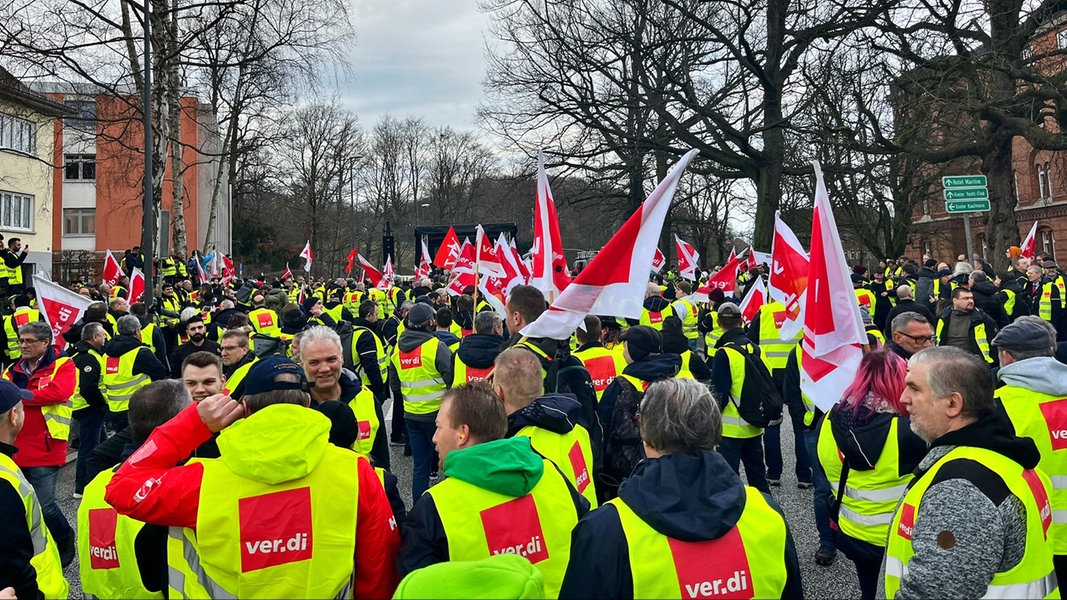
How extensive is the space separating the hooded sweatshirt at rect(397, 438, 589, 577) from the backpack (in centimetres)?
416

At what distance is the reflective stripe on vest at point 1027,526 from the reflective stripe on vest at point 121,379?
268 inches

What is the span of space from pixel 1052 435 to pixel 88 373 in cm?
759

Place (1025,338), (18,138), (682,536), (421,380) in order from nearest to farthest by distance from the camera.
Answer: (682,536) → (1025,338) → (421,380) → (18,138)

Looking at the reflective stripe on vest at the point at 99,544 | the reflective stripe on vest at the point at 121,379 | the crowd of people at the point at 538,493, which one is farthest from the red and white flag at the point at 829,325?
the reflective stripe on vest at the point at 121,379

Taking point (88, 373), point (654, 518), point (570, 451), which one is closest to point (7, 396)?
point (570, 451)

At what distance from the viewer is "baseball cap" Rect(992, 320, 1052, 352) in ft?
14.4

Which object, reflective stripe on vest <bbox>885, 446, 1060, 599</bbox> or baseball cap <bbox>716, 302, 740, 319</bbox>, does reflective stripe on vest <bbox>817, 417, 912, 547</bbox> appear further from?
Result: baseball cap <bbox>716, 302, 740, 319</bbox>

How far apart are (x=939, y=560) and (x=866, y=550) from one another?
74.0 inches

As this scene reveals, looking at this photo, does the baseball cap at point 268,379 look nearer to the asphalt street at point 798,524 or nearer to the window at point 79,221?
the asphalt street at point 798,524

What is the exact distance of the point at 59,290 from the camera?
859cm

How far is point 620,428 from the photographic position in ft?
15.7

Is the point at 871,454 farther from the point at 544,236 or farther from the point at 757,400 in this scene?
the point at 544,236

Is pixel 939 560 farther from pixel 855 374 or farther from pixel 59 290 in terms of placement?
pixel 59 290

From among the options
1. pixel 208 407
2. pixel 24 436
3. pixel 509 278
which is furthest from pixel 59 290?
pixel 208 407
